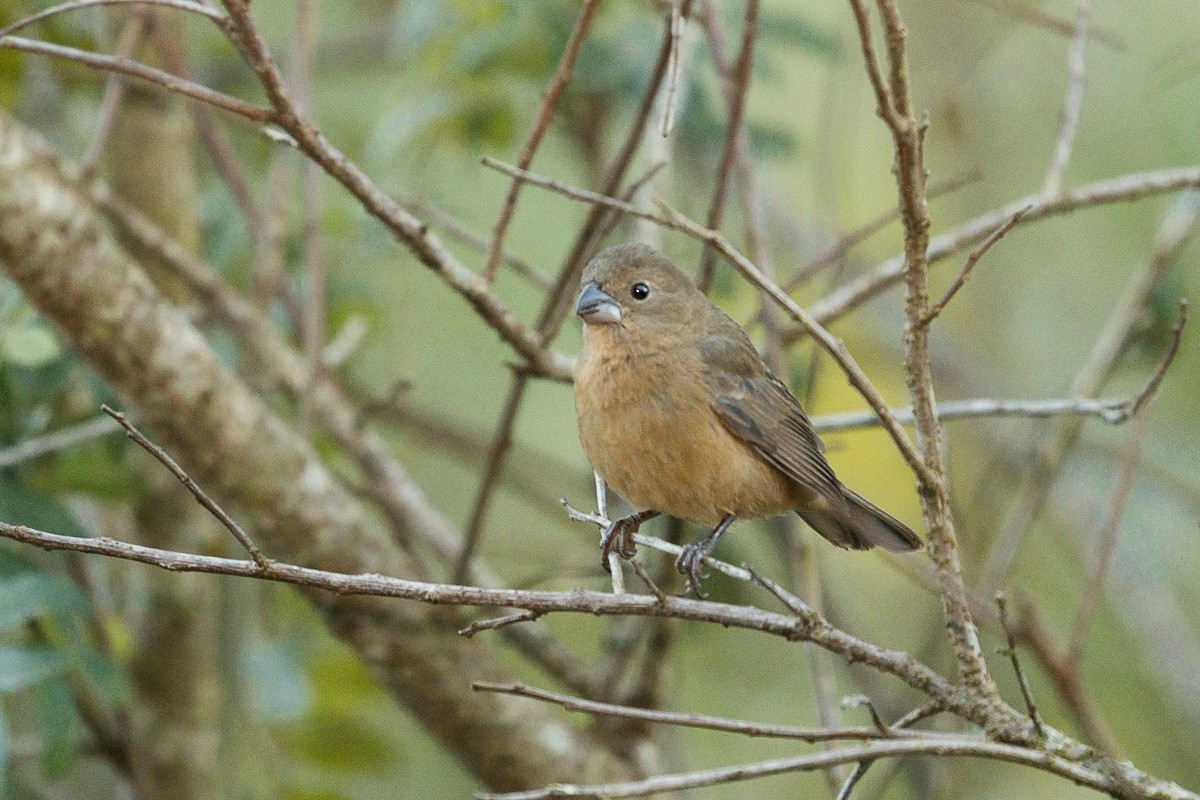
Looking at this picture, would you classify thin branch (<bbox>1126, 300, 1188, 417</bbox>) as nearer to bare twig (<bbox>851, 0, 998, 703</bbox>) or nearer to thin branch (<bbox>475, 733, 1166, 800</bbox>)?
bare twig (<bbox>851, 0, 998, 703</bbox>)

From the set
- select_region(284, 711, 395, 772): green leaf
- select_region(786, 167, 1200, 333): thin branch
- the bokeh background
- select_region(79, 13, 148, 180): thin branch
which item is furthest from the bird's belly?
select_region(284, 711, 395, 772): green leaf

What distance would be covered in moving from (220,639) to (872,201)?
4.69 meters

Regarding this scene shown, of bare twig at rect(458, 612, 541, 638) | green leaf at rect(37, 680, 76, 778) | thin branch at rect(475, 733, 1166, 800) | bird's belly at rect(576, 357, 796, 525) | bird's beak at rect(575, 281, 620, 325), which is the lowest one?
thin branch at rect(475, 733, 1166, 800)

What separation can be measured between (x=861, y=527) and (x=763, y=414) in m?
0.42

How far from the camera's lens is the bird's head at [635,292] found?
3.71 meters

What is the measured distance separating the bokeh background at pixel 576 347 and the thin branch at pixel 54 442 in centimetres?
7

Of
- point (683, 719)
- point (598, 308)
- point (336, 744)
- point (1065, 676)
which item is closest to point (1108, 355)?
point (1065, 676)

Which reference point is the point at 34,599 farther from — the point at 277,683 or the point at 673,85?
the point at 673,85

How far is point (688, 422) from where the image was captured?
11.5ft

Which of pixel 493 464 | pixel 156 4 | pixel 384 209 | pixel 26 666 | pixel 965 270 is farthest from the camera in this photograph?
pixel 493 464

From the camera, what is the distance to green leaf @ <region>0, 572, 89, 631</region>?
10.7ft

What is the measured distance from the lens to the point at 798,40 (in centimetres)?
496

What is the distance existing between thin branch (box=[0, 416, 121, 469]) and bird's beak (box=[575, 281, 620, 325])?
48.1 inches

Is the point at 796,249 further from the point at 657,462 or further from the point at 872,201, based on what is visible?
the point at 657,462
